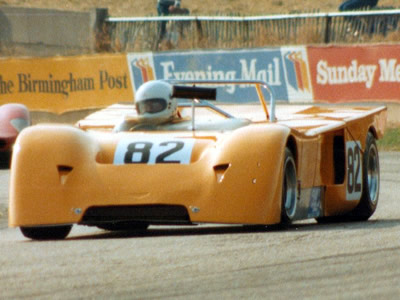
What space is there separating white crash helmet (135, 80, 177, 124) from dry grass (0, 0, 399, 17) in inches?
1447

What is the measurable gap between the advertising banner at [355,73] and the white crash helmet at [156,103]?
11.0 meters

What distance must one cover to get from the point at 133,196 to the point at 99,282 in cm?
183

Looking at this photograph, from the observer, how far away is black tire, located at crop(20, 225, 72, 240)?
7221 millimetres

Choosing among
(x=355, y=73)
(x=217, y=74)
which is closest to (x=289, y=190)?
(x=355, y=73)

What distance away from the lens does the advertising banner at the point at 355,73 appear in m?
18.7

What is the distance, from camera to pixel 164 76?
20609 mm

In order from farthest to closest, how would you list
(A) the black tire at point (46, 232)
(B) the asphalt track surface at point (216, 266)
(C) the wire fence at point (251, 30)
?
(C) the wire fence at point (251, 30)
(A) the black tire at point (46, 232)
(B) the asphalt track surface at point (216, 266)

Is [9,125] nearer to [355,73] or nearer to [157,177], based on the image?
[355,73]

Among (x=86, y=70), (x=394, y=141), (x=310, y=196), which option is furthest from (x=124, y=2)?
(x=310, y=196)

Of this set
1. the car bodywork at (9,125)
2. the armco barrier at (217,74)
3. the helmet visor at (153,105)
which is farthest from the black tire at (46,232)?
the armco barrier at (217,74)

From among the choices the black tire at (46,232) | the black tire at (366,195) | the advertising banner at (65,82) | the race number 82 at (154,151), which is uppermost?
the race number 82 at (154,151)

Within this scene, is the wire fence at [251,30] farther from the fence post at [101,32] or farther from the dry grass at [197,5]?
the dry grass at [197,5]

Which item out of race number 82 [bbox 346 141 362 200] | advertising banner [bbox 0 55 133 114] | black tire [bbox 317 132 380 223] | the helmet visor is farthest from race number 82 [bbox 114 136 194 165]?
advertising banner [bbox 0 55 133 114]

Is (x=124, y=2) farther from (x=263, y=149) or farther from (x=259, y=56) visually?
(x=263, y=149)
